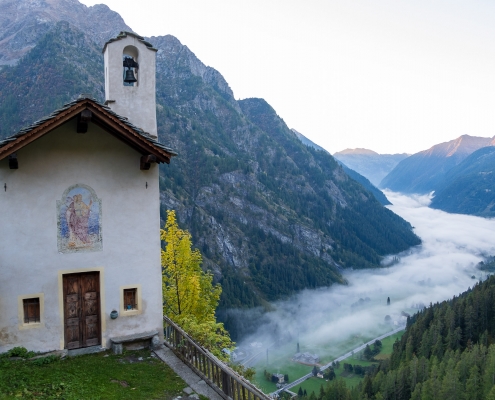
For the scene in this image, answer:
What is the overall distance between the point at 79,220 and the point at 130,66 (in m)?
6.34

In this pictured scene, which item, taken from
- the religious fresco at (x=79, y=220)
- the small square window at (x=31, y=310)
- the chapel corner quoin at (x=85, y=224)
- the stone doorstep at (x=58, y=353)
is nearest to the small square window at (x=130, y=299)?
the chapel corner quoin at (x=85, y=224)

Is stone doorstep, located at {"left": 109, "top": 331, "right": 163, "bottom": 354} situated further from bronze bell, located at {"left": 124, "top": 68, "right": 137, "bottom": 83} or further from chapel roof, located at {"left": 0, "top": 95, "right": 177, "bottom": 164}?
bronze bell, located at {"left": 124, "top": 68, "right": 137, "bottom": 83}

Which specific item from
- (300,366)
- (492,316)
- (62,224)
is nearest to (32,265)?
(62,224)

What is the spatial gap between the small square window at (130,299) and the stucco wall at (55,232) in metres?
0.30

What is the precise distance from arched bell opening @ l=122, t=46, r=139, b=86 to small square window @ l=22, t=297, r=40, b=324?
8.61m

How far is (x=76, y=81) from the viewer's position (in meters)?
194

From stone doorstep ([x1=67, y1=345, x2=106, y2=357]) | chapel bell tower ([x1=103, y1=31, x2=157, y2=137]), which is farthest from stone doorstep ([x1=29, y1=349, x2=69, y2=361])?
chapel bell tower ([x1=103, y1=31, x2=157, y2=137])

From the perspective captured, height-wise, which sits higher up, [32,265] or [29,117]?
[29,117]

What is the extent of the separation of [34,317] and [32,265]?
1753 millimetres

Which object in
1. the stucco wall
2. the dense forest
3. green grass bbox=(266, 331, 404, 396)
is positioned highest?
the stucco wall

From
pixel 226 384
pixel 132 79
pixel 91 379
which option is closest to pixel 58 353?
pixel 91 379

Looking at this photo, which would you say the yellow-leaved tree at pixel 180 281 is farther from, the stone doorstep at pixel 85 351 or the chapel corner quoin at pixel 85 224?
the stone doorstep at pixel 85 351

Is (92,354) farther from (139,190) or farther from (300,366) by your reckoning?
(300,366)

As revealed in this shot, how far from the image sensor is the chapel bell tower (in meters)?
16.7
